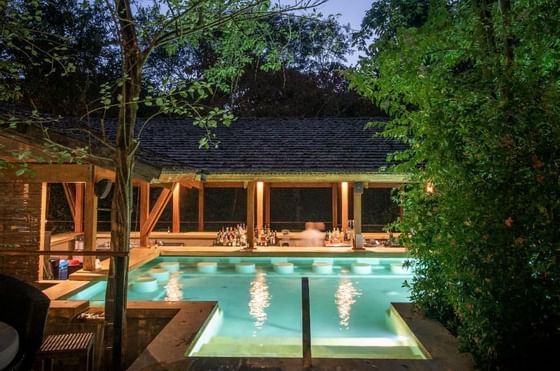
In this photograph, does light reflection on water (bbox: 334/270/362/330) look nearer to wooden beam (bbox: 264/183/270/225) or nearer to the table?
the table

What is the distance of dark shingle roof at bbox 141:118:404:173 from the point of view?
12.1m

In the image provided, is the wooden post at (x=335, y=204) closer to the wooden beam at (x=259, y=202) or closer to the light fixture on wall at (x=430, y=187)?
the wooden beam at (x=259, y=202)

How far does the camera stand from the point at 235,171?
39.0 feet

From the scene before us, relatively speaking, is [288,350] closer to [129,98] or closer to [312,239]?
[129,98]

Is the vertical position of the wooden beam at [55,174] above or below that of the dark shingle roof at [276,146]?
below

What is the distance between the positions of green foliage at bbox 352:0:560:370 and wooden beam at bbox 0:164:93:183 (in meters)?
6.16

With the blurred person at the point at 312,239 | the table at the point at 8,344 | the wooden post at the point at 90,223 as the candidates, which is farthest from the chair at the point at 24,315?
the blurred person at the point at 312,239

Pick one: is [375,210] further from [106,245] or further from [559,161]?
[559,161]

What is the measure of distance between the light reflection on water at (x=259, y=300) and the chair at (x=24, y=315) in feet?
11.9

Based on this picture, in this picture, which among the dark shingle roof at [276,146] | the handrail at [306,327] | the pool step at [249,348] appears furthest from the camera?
the dark shingle roof at [276,146]

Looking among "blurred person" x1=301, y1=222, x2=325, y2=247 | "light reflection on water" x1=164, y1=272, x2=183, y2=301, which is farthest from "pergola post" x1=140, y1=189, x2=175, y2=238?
"blurred person" x1=301, y1=222, x2=325, y2=247

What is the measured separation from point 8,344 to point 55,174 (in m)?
5.24

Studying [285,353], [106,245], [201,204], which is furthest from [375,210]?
[285,353]

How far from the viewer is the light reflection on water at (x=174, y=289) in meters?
8.32
